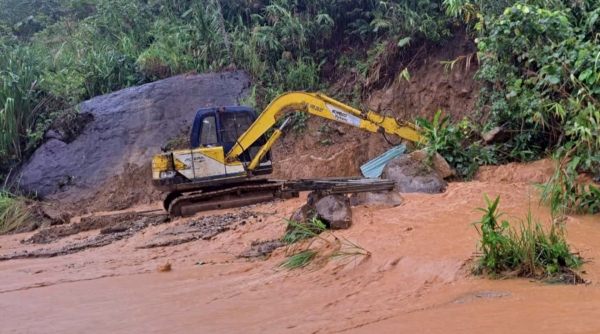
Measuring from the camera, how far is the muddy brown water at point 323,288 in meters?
3.73

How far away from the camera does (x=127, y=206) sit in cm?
1340

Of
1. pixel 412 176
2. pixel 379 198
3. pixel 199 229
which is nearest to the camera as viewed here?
pixel 379 198

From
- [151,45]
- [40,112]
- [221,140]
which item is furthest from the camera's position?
[151,45]

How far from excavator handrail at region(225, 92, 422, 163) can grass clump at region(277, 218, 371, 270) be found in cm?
377

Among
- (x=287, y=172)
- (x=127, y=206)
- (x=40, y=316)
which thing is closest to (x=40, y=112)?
(x=127, y=206)

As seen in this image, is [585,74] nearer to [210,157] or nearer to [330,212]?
[330,212]

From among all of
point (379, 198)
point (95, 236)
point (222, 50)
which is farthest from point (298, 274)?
point (222, 50)

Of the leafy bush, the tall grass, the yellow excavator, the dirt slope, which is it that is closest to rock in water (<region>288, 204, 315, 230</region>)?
the yellow excavator

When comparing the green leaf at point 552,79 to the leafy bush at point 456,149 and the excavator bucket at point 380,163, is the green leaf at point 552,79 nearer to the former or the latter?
the leafy bush at point 456,149

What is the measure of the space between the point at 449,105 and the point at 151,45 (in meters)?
8.82

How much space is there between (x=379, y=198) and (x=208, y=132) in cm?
397

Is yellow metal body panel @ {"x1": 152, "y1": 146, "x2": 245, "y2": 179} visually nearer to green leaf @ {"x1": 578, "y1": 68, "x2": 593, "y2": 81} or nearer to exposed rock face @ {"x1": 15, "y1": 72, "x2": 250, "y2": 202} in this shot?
exposed rock face @ {"x1": 15, "y1": 72, "x2": 250, "y2": 202}

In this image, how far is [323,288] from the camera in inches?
197

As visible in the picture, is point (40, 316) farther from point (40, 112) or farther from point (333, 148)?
point (40, 112)
